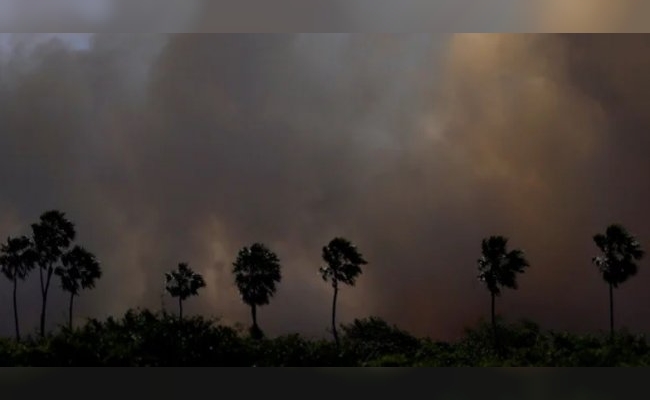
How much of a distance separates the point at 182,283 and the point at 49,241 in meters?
3.96

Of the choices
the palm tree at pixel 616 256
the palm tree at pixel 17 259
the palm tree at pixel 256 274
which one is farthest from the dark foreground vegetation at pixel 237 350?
the palm tree at pixel 17 259

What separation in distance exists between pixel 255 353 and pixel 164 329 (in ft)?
4.24

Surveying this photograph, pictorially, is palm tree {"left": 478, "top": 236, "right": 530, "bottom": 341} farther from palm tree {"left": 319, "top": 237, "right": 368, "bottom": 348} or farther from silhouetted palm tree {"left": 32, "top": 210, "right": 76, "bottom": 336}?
silhouetted palm tree {"left": 32, "top": 210, "right": 76, "bottom": 336}

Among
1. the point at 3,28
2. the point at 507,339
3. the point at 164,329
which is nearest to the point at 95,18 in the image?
the point at 3,28

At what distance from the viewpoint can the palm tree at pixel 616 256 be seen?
1431 cm

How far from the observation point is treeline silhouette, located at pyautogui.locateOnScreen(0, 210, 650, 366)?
11672 millimetres

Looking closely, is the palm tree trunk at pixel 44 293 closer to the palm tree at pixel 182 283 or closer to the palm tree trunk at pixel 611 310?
the palm tree at pixel 182 283

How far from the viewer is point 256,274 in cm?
1555

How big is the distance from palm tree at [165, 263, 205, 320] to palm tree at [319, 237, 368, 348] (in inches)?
78.9

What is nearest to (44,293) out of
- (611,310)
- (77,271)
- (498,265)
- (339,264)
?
(77,271)

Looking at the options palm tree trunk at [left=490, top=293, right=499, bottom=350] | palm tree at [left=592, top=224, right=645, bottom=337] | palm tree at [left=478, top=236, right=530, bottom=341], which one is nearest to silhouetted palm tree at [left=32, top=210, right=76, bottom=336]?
palm tree at [left=478, top=236, right=530, bottom=341]

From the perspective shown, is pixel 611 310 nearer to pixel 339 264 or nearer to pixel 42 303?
pixel 339 264

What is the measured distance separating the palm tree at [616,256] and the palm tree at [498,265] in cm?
130

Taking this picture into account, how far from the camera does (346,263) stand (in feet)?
47.7
